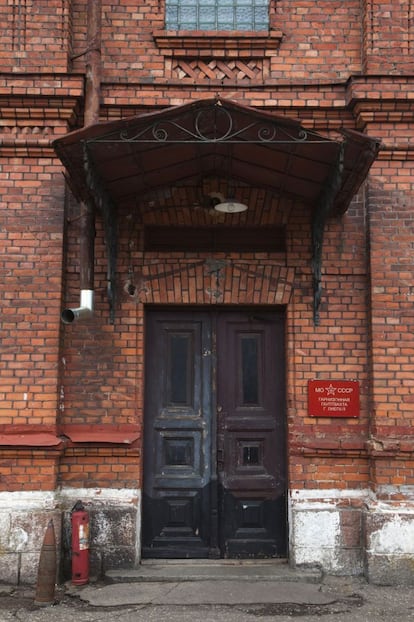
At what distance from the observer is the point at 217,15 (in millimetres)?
7070

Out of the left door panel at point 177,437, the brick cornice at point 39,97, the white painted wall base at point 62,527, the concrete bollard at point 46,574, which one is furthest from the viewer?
the left door panel at point 177,437

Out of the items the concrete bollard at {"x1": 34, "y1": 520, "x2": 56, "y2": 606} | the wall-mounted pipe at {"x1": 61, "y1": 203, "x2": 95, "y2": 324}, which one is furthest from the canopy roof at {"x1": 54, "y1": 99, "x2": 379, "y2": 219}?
the concrete bollard at {"x1": 34, "y1": 520, "x2": 56, "y2": 606}

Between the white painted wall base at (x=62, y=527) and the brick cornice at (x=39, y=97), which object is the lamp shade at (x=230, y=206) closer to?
the brick cornice at (x=39, y=97)

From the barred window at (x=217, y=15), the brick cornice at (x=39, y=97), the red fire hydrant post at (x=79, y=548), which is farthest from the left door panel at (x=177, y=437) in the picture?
the barred window at (x=217, y=15)

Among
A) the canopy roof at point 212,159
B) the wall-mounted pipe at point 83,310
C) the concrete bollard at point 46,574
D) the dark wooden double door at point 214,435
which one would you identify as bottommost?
the concrete bollard at point 46,574

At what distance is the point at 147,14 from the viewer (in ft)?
22.7

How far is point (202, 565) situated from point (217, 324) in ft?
7.61

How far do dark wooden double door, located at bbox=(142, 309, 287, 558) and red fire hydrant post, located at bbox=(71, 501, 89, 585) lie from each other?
801mm

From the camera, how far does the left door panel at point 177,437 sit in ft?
21.7

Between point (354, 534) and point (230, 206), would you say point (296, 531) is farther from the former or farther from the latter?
point (230, 206)

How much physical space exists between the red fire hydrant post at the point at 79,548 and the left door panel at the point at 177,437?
0.80m

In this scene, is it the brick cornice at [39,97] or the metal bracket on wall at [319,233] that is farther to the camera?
the brick cornice at [39,97]

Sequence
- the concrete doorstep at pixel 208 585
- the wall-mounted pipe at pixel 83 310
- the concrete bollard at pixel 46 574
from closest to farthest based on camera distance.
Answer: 1. the concrete bollard at pixel 46 574
2. the concrete doorstep at pixel 208 585
3. the wall-mounted pipe at pixel 83 310

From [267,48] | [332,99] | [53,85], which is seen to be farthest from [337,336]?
[53,85]
